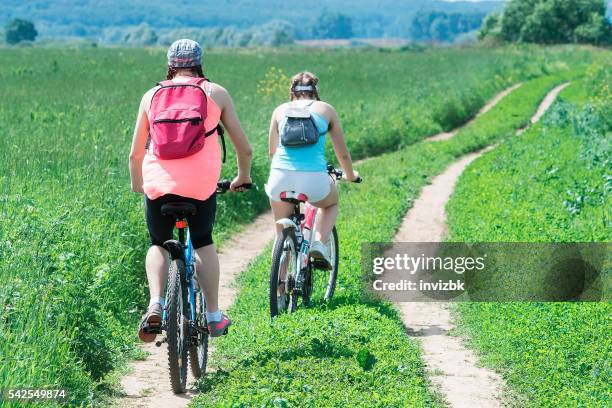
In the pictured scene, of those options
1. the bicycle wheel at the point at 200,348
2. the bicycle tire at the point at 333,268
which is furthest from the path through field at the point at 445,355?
the bicycle wheel at the point at 200,348

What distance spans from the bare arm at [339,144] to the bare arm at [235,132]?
118 centimetres

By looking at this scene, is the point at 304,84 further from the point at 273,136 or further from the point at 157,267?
the point at 157,267

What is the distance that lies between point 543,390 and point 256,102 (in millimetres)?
16062

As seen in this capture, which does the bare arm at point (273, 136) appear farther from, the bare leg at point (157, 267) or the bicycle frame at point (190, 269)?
the bare leg at point (157, 267)

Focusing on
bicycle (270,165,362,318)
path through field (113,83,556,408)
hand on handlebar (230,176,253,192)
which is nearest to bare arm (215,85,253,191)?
hand on handlebar (230,176,253,192)

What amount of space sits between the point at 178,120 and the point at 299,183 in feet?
6.41

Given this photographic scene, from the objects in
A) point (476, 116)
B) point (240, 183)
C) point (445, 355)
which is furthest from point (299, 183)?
point (476, 116)

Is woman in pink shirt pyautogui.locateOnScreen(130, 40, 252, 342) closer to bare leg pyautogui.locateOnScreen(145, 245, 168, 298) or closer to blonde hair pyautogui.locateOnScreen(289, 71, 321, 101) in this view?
bare leg pyautogui.locateOnScreen(145, 245, 168, 298)

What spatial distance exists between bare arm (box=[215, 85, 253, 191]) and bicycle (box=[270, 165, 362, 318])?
0.97 metres

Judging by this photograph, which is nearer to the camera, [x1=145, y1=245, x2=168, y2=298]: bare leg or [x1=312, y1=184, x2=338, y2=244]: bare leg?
[x1=145, y1=245, x2=168, y2=298]: bare leg

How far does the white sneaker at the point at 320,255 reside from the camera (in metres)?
8.27

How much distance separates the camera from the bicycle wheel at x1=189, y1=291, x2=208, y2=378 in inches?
271

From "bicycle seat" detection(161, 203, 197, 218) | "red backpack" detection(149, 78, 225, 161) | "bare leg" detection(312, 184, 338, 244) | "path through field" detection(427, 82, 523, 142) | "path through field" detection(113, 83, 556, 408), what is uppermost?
"red backpack" detection(149, 78, 225, 161)

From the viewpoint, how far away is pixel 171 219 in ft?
21.2
